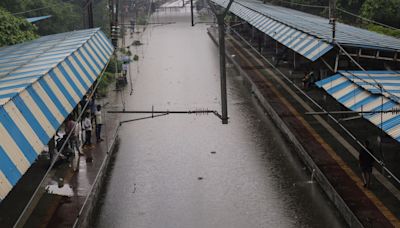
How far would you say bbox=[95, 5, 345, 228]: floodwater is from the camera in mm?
14219

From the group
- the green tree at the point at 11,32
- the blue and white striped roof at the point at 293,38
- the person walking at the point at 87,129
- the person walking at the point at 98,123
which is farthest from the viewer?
the green tree at the point at 11,32

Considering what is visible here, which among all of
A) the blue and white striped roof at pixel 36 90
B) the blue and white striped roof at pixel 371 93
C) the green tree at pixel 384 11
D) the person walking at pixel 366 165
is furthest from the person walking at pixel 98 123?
the green tree at pixel 384 11

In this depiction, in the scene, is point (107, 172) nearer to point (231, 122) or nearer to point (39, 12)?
point (231, 122)

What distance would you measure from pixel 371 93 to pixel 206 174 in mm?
5701

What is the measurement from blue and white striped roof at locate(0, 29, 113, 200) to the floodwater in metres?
3.23

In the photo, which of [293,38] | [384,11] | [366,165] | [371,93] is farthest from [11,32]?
[384,11]

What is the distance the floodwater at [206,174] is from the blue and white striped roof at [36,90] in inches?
127

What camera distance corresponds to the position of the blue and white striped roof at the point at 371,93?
42.2ft

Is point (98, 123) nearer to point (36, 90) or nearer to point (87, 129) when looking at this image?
point (87, 129)

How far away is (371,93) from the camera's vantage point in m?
14.3

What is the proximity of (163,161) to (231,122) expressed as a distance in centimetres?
522

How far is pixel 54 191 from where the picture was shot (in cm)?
1473

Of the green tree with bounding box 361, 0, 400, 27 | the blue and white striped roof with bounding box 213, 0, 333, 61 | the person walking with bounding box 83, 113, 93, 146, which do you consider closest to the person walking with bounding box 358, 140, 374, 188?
the blue and white striped roof with bounding box 213, 0, 333, 61

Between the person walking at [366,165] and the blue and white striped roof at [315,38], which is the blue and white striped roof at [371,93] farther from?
the blue and white striped roof at [315,38]
